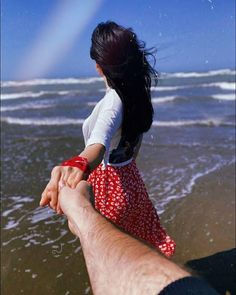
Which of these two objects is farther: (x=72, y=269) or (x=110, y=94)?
(x=72, y=269)

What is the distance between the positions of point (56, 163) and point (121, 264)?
21.6 ft

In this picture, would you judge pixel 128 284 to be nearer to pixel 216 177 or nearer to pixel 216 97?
pixel 216 177

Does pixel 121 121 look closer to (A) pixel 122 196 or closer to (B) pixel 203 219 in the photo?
(A) pixel 122 196

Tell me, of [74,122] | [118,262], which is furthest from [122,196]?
[74,122]

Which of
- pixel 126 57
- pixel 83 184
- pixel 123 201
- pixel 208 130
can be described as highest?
pixel 126 57

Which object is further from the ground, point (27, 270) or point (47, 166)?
point (27, 270)

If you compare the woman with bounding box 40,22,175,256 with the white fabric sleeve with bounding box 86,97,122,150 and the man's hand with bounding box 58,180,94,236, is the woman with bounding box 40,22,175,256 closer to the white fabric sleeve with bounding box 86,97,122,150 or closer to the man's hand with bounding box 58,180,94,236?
the white fabric sleeve with bounding box 86,97,122,150

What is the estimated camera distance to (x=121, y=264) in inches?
41.8

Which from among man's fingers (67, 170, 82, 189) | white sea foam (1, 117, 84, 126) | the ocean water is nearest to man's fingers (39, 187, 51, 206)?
man's fingers (67, 170, 82, 189)

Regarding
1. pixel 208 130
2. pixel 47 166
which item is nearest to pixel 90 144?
pixel 47 166

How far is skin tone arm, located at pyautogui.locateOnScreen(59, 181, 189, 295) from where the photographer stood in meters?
0.97

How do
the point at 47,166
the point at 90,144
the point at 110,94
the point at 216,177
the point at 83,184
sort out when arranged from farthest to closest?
the point at 47,166, the point at 216,177, the point at 110,94, the point at 90,144, the point at 83,184

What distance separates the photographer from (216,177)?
6.18 metres

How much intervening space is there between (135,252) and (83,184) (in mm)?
670
